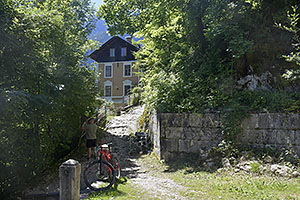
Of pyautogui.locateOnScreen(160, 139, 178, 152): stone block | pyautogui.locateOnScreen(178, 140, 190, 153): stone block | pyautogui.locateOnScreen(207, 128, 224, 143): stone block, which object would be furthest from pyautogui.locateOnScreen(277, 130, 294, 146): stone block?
pyautogui.locateOnScreen(160, 139, 178, 152): stone block

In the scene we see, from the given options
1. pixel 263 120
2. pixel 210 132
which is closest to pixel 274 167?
pixel 263 120

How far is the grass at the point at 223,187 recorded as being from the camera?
197 inches

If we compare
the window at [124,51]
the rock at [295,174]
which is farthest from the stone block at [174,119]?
the window at [124,51]

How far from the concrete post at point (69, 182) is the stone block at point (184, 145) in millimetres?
4777

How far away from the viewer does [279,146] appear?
289 inches

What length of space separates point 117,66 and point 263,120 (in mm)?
25101

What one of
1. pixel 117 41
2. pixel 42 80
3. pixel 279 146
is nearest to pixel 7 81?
pixel 42 80

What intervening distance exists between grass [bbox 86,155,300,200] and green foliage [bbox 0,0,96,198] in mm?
2741

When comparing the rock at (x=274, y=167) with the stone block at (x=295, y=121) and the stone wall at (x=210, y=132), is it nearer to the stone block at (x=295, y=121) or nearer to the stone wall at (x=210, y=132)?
the stone wall at (x=210, y=132)

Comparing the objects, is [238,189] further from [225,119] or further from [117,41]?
[117,41]

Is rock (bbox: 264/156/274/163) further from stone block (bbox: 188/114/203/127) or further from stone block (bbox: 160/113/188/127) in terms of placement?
stone block (bbox: 160/113/188/127)

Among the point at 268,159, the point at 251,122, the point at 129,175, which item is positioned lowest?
the point at 129,175

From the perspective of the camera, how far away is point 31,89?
6848 millimetres

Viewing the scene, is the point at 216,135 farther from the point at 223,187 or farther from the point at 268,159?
the point at 223,187
